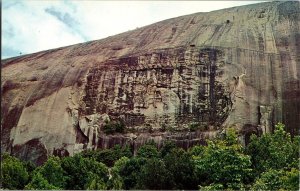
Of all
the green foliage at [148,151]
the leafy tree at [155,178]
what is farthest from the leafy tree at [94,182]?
the green foliage at [148,151]

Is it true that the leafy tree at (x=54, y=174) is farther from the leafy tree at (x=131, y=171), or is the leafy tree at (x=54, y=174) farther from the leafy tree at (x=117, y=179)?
the leafy tree at (x=131, y=171)

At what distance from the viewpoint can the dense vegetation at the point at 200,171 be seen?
18.4 meters

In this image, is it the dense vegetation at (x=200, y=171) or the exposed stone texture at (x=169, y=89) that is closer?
the dense vegetation at (x=200, y=171)

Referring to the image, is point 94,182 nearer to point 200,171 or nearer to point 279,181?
point 200,171

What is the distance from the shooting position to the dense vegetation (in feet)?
60.2

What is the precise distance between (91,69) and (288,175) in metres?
23.1

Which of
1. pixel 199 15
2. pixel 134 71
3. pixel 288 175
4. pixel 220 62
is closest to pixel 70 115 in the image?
pixel 134 71

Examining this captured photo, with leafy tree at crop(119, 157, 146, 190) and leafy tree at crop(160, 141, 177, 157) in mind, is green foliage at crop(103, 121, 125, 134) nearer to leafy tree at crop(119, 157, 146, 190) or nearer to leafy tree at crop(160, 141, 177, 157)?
leafy tree at crop(160, 141, 177, 157)

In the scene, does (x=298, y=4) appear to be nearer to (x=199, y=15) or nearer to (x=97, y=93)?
(x=199, y=15)

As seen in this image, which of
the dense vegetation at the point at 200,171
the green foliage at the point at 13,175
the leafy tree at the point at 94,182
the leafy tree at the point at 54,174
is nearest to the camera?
the dense vegetation at the point at 200,171

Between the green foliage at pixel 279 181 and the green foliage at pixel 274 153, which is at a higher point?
the green foliage at pixel 274 153

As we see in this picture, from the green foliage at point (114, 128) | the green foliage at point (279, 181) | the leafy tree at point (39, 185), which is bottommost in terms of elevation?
the leafy tree at point (39, 185)

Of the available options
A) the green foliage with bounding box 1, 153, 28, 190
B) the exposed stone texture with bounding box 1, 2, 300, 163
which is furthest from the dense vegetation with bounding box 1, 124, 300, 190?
the exposed stone texture with bounding box 1, 2, 300, 163

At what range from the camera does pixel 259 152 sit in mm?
21453
